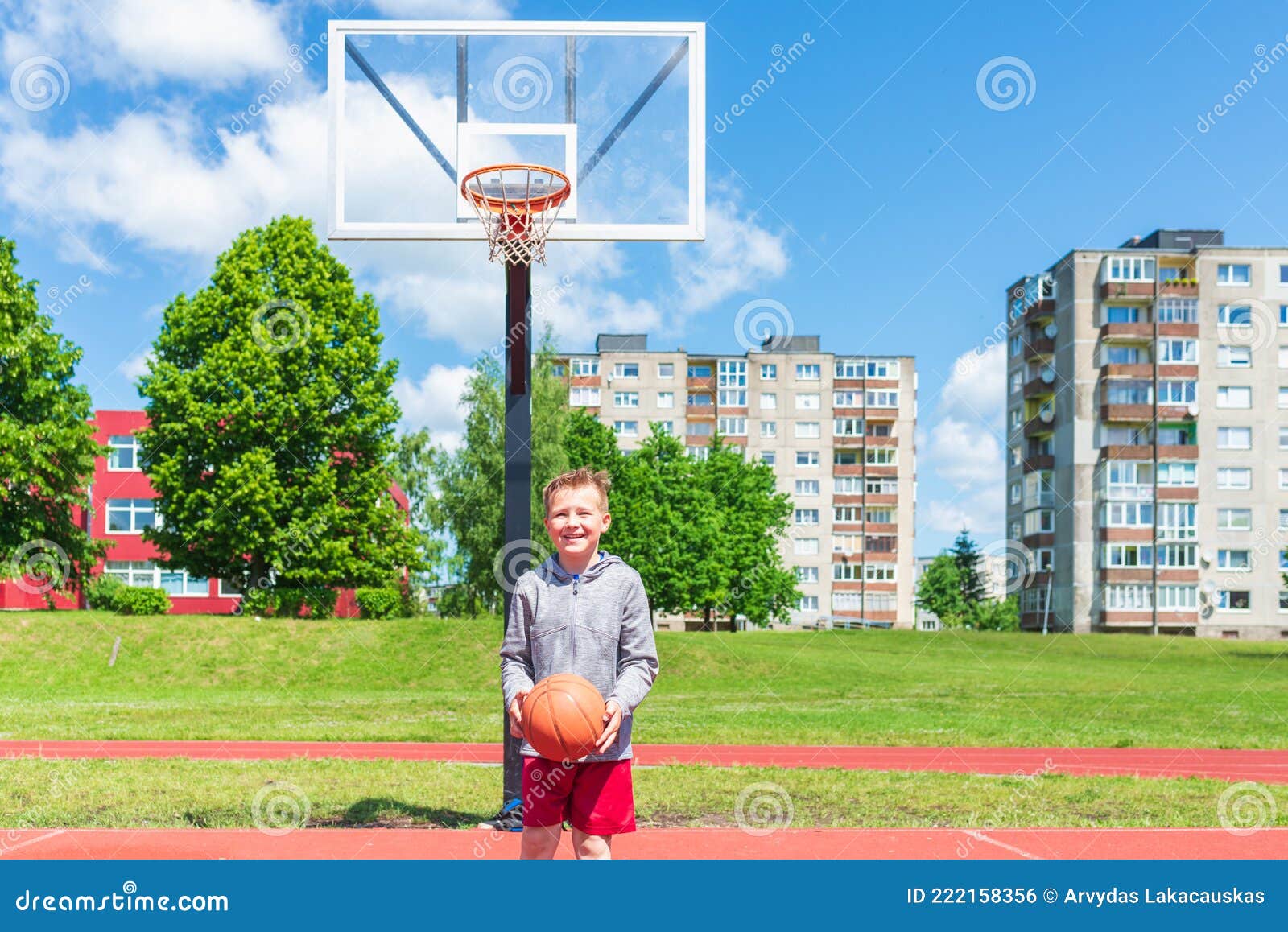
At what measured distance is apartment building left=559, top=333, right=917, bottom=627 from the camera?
81.4 m

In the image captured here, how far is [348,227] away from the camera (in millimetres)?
8469

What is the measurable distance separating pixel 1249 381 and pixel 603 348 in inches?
1698

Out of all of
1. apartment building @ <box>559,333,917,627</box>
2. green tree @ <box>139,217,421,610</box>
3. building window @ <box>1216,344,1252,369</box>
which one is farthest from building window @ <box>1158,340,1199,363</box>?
green tree @ <box>139,217,421,610</box>

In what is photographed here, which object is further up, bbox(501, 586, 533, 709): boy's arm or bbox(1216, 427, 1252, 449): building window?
bbox(1216, 427, 1252, 449): building window

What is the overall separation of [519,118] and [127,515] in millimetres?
49092

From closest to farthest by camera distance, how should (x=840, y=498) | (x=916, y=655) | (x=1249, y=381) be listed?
(x=916, y=655), (x=1249, y=381), (x=840, y=498)

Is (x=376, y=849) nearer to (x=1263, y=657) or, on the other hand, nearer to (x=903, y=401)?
(x=1263, y=657)

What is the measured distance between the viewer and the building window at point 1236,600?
59.9 meters

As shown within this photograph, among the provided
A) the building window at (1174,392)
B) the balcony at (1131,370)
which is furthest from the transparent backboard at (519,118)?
the building window at (1174,392)

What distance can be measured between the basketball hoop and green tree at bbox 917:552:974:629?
83496 mm

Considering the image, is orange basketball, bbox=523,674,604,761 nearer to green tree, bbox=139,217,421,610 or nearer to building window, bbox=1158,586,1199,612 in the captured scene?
green tree, bbox=139,217,421,610

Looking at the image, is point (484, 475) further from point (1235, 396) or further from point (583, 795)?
point (1235, 396)
